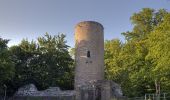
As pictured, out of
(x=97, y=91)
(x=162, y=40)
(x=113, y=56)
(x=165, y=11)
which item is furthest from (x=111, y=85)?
(x=165, y=11)

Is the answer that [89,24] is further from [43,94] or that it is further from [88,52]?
[43,94]

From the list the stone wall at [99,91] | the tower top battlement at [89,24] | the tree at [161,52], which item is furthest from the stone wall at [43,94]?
the tree at [161,52]

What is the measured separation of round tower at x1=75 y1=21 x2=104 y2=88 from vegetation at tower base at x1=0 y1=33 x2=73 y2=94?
6.70 metres

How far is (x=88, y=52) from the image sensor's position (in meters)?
30.5

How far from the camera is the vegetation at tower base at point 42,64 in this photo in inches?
1406

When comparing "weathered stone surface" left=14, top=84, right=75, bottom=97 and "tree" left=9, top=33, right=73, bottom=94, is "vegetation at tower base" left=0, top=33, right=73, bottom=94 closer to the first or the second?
"tree" left=9, top=33, right=73, bottom=94

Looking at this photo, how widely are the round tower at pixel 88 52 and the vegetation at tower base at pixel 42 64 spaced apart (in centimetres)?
670

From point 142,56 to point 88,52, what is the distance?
703 centimetres

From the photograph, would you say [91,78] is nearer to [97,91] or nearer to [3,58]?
[97,91]

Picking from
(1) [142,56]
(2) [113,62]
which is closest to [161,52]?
(1) [142,56]

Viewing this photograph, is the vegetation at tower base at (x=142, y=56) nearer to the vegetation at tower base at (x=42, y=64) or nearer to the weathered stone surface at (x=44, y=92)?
the vegetation at tower base at (x=42, y=64)

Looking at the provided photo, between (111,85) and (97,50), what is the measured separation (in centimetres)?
368

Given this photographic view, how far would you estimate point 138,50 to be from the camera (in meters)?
34.3

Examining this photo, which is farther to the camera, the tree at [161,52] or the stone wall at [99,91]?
the tree at [161,52]
